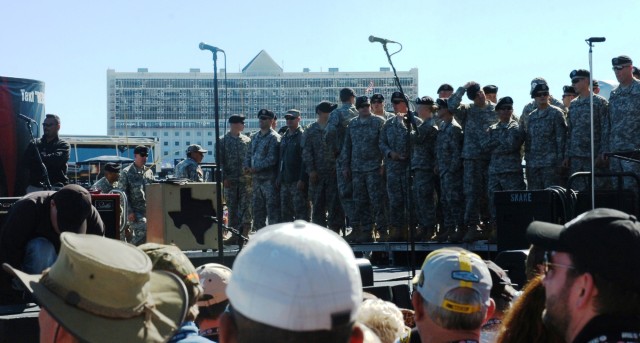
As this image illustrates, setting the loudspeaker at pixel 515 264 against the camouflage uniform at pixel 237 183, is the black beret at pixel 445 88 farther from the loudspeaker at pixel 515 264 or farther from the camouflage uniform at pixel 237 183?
the loudspeaker at pixel 515 264

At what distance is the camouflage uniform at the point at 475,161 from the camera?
11.6m

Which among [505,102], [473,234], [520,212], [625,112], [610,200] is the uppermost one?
[505,102]

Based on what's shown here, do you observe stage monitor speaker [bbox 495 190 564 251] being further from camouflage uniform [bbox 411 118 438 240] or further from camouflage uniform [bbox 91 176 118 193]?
camouflage uniform [bbox 91 176 118 193]

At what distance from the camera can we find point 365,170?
502 inches

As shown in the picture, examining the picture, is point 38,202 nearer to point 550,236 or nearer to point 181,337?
point 181,337

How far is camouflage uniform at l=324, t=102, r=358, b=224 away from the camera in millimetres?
12977

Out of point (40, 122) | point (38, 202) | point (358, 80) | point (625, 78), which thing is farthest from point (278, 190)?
point (358, 80)

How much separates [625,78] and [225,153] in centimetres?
668

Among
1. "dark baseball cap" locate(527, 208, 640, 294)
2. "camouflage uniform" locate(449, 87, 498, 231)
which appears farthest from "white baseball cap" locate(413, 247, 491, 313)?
"camouflage uniform" locate(449, 87, 498, 231)

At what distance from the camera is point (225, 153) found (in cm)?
1481

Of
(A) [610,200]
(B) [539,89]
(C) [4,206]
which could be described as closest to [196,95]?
(B) [539,89]

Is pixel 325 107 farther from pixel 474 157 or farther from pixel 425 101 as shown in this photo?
pixel 474 157

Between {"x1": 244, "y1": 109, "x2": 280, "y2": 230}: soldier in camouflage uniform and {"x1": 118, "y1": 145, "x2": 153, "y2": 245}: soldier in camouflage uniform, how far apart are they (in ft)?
5.25

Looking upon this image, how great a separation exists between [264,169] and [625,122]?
558cm
